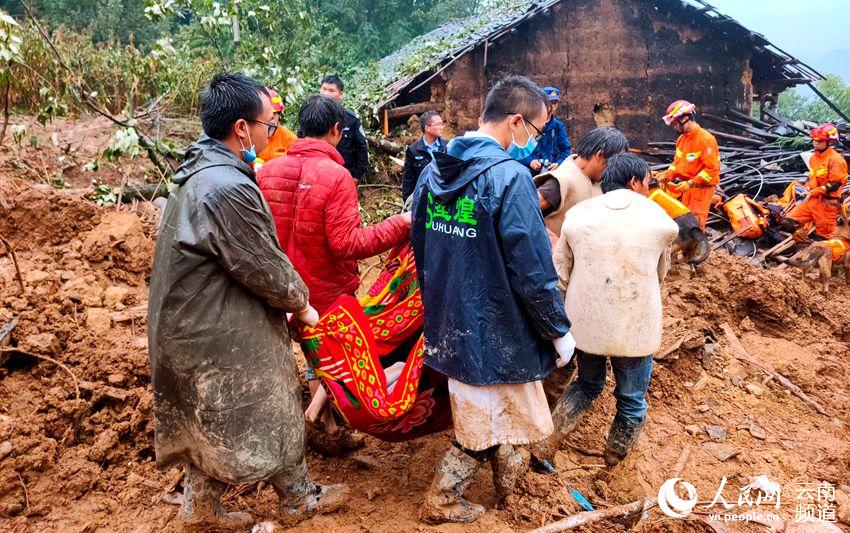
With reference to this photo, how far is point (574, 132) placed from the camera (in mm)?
11320

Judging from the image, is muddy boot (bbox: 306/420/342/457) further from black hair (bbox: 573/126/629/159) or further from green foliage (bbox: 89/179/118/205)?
green foliage (bbox: 89/179/118/205)

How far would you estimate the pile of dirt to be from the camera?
114 inches

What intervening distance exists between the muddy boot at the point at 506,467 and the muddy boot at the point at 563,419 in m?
0.65

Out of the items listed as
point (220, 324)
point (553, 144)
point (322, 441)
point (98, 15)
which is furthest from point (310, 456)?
point (98, 15)

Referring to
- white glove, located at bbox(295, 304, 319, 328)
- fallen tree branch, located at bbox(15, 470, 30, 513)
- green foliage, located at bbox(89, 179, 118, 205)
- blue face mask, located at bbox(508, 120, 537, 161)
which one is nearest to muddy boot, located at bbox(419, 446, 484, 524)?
white glove, located at bbox(295, 304, 319, 328)

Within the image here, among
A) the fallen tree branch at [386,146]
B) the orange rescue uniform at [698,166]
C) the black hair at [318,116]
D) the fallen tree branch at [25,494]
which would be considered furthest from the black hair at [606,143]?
the fallen tree branch at [386,146]

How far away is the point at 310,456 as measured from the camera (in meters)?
3.38

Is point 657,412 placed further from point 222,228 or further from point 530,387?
point 222,228

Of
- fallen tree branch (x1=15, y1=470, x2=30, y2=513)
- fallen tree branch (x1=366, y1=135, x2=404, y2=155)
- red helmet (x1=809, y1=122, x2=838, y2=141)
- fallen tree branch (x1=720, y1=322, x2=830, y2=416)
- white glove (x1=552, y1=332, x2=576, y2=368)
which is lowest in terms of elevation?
fallen tree branch (x1=720, y1=322, x2=830, y2=416)

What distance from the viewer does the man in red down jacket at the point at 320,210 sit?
2953 mm

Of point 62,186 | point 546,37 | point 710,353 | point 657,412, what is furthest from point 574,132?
point 62,186

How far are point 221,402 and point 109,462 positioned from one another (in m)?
1.50

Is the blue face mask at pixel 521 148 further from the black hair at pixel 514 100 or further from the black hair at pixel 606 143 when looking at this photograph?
the black hair at pixel 606 143

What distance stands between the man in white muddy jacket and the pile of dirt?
68 centimetres
